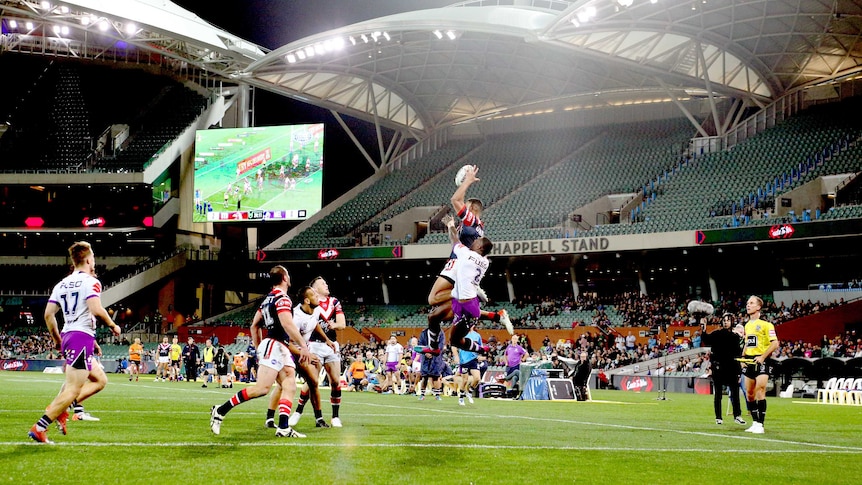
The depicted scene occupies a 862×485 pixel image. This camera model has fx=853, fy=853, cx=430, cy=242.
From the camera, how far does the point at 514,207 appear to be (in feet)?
174

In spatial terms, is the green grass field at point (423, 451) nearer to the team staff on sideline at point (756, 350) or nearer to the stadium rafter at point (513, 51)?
the team staff on sideline at point (756, 350)

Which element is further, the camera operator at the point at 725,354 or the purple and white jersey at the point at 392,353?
the purple and white jersey at the point at 392,353

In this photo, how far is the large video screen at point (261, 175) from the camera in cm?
5066

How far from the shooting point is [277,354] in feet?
34.9

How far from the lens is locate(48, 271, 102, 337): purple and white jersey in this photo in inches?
372

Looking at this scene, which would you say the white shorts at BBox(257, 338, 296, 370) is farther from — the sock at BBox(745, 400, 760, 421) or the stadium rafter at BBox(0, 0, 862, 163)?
the stadium rafter at BBox(0, 0, 862, 163)

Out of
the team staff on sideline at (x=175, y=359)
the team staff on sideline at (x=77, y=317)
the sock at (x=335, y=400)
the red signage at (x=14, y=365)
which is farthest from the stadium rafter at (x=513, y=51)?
the team staff on sideline at (x=77, y=317)

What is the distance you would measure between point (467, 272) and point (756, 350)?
5.56 m

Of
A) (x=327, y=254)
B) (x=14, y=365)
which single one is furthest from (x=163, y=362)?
(x=327, y=254)

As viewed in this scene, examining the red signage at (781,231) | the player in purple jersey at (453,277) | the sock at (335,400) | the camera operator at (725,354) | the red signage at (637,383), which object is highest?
the red signage at (781,231)

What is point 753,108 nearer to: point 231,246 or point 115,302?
point 231,246

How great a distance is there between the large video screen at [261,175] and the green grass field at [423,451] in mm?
35783

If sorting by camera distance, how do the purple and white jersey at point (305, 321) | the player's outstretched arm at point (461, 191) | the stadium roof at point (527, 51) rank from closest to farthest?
the player's outstretched arm at point (461, 191), the purple and white jersey at point (305, 321), the stadium roof at point (527, 51)

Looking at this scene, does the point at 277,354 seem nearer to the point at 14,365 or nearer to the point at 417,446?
the point at 417,446
